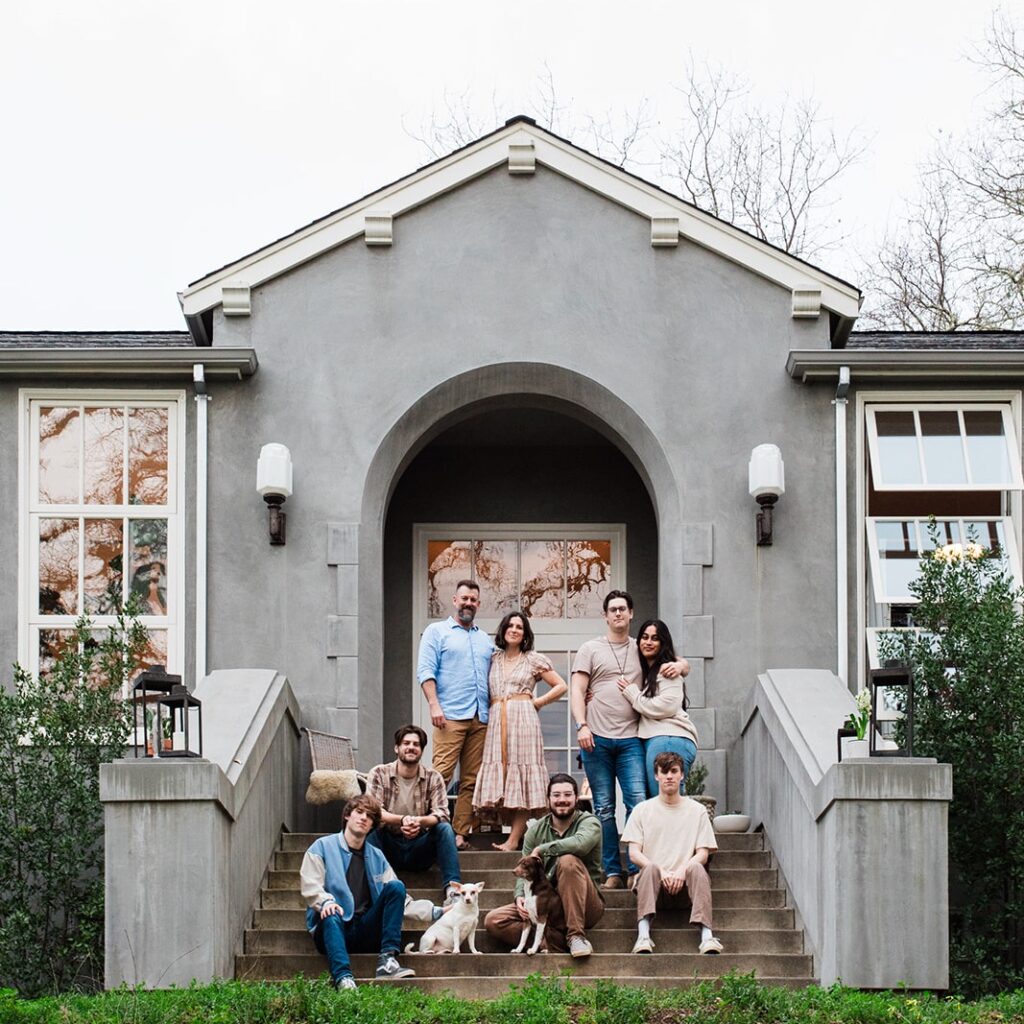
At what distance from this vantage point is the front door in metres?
15.0

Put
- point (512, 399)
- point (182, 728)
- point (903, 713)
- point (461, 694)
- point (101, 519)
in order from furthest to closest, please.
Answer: point (512, 399), point (101, 519), point (461, 694), point (903, 713), point (182, 728)

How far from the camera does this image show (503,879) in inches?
417

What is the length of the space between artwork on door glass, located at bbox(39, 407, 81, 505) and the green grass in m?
4.63

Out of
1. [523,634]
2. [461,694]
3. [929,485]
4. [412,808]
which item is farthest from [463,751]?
[929,485]

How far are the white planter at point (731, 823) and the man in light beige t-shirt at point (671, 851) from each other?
1.17 meters

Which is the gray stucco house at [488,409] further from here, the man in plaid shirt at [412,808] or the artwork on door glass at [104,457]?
the man in plaid shirt at [412,808]

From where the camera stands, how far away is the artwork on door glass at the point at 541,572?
15.1m

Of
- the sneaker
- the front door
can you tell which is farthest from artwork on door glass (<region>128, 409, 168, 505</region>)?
the sneaker

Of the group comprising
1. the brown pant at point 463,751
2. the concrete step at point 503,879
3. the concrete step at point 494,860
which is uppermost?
the brown pant at point 463,751

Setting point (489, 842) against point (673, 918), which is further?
point (489, 842)

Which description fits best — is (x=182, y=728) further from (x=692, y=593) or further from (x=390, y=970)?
(x=692, y=593)

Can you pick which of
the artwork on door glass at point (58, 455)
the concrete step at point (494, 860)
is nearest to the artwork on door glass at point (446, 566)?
the artwork on door glass at point (58, 455)

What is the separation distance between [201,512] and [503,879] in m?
3.56

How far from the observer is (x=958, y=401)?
1284 centimetres
